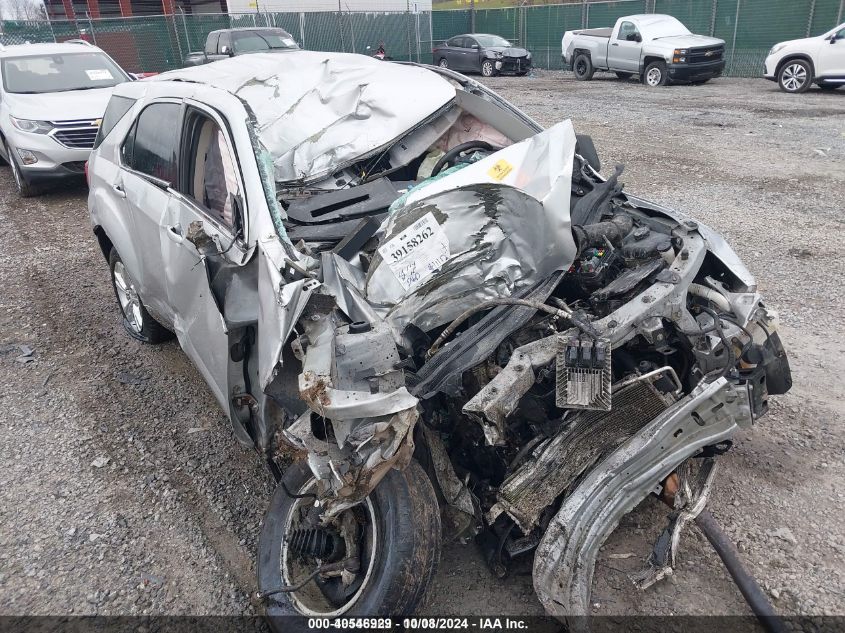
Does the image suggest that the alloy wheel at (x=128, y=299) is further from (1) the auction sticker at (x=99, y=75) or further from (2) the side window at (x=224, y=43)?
(2) the side window at (x=224, y=43)

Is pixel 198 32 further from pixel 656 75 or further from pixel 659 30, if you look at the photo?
pixel 656 75

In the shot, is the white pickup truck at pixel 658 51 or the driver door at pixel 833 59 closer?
the driver door at pixel 833 59

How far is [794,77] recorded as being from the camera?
532 inches

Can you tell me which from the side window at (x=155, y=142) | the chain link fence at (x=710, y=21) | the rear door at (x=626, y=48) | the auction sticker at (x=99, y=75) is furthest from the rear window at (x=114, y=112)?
the chain link fence at (x=710, y=21)

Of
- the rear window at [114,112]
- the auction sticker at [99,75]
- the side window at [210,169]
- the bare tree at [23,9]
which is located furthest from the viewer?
the bare tree at [23,9]

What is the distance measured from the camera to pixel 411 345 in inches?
103

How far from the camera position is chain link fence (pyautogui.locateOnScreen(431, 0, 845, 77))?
16656mm

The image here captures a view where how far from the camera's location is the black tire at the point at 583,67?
1798cm

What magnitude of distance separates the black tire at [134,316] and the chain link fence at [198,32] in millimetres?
18876

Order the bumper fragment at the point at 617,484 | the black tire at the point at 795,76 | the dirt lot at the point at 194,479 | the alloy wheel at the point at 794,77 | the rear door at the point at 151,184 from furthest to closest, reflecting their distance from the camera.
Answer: the alloy wheel at the point at 794,77, the black tire at the point at 795,76, the rear door at the point at 151,184, the dirt lot at the point at 194,479, the bumper fragment at the point at 617,484

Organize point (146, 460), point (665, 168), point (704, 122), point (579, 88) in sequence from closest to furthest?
point (146, 460)
point (665, 168)
point (704, 122)
point (579, 88)

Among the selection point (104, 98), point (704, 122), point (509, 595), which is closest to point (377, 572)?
point (509, 595)

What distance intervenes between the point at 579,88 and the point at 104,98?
40.0ft

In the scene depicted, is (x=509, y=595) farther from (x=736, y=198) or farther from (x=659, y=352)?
(x=736, y=198)
